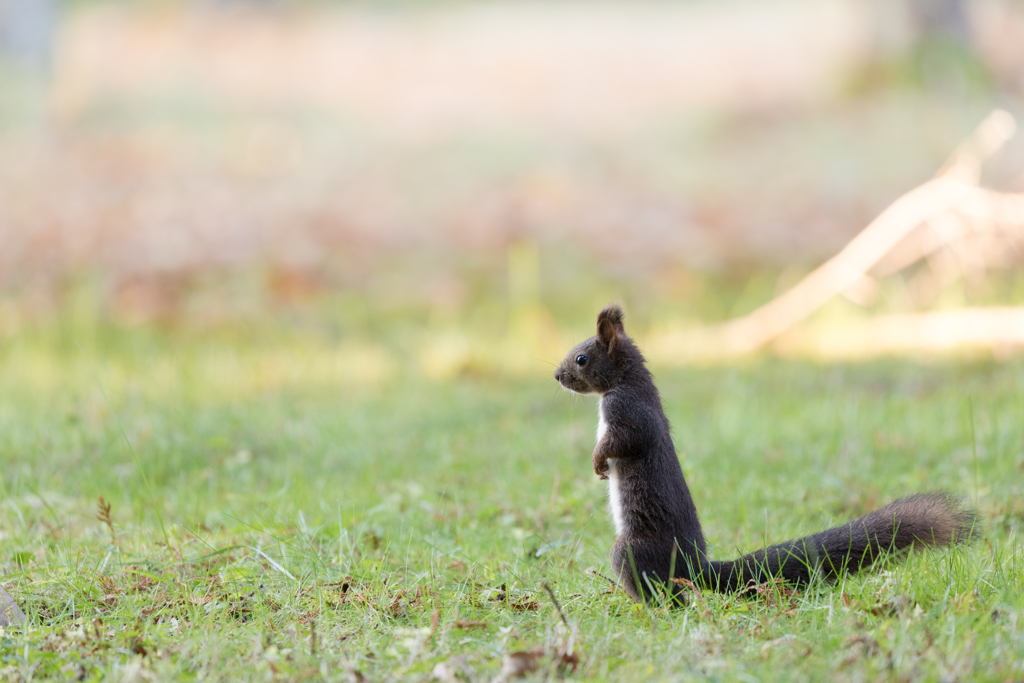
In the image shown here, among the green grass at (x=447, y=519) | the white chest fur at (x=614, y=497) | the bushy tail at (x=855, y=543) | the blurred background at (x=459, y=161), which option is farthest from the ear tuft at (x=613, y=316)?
the blurred background at (x=459, y=161)

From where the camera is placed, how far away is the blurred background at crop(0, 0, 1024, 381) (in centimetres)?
1055

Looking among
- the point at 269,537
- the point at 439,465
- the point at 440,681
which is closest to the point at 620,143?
the point at 439,465

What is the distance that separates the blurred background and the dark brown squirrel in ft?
15.4

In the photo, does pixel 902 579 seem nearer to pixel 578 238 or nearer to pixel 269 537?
pixel 269 537

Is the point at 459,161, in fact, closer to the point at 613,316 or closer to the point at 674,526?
the point at 613,316

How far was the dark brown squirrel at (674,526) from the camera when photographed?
2986 mm

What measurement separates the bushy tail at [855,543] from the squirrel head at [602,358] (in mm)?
800

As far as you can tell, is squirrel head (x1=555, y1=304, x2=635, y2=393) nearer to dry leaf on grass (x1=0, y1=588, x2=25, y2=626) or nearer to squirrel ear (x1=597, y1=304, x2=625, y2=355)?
squirrel ear (x1=597, y1=304, x2=625, y2=355)

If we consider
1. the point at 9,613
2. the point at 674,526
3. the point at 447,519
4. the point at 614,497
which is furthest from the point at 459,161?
the point at 9,613

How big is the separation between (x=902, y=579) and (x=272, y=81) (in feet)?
53.7

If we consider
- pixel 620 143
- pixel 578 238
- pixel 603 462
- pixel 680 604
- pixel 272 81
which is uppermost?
pixel 272 81

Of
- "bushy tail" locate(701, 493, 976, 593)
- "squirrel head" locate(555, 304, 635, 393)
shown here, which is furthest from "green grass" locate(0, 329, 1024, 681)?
"squirrel head" locate(555, 304, 635, 393)

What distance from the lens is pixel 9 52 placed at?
553 inches

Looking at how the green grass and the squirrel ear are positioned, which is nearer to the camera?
the green grass
